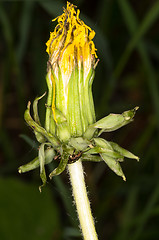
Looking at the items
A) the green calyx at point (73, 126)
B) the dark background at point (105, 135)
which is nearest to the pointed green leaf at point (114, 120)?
the green calyx at point (73, 126)

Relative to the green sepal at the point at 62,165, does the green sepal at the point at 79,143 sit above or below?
above

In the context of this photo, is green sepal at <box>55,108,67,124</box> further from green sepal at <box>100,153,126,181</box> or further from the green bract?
green sepal at <box>100,153,126,181</box>

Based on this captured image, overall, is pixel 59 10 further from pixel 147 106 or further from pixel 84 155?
pixel 84 155

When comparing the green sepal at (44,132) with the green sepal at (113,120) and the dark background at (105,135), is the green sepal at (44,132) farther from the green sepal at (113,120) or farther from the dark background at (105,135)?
the dark background at (105,135)

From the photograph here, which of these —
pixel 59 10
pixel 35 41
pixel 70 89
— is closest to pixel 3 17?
pixel 59 10

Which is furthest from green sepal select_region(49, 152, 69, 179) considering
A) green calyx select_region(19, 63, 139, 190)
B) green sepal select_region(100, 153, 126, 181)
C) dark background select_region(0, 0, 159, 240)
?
dark background select_region(0, 0, 159, 240)

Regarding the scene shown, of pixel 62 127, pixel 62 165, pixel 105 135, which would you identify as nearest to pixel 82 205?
pixel 62 165

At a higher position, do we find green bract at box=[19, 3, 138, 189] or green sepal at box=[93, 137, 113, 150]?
green bract at box=[19, 3, 138, 189]

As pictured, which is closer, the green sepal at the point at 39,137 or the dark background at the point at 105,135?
the green sepal at the point at 39,137
